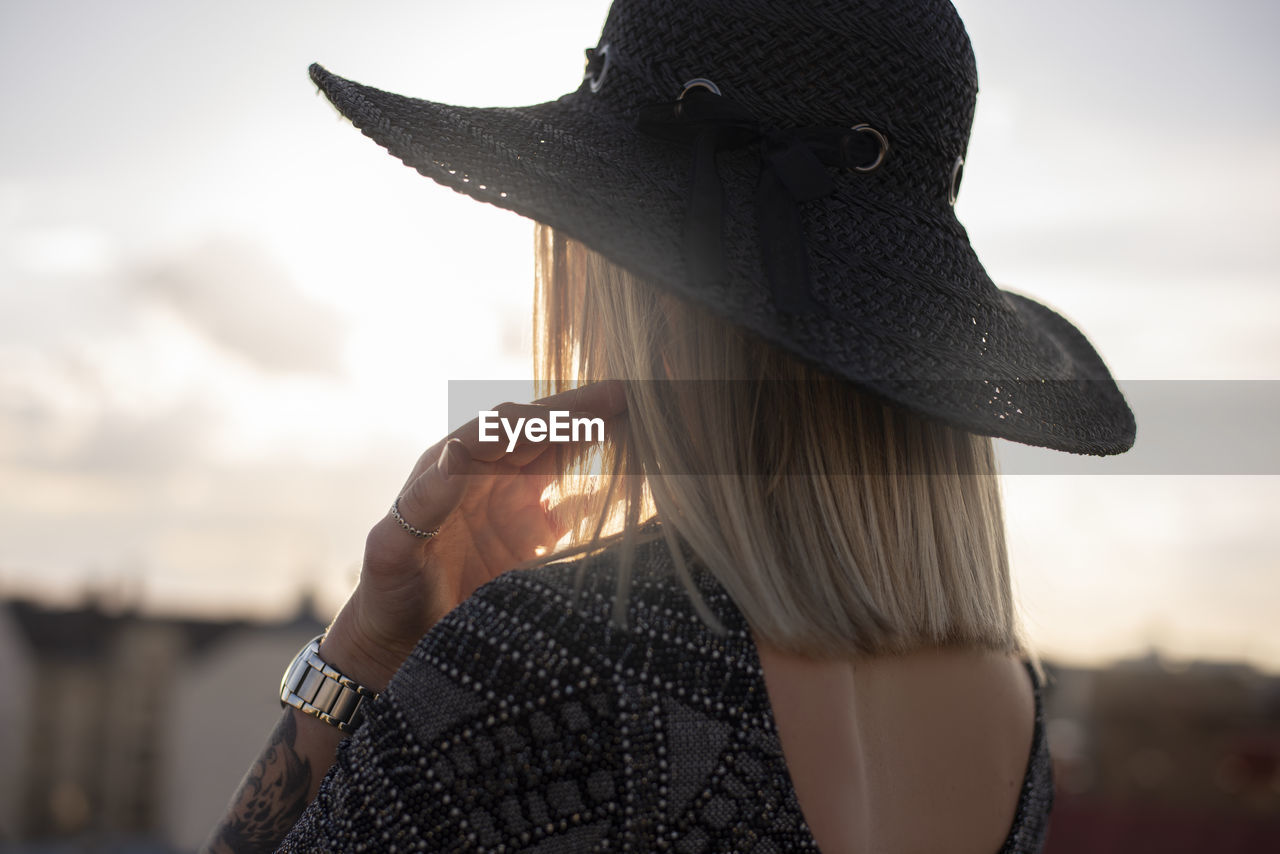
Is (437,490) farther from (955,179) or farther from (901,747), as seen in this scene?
(955,179)

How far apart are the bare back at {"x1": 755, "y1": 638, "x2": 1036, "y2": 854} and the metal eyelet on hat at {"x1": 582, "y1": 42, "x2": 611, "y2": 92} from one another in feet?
3.30

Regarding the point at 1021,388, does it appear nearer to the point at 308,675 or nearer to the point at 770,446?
the point at 770,446

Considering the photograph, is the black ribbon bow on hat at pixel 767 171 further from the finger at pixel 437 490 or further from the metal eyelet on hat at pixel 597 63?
the finger at pixel 437 490

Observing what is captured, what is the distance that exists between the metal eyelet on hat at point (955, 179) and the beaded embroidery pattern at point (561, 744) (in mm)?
983

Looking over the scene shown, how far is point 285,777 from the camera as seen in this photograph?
1.55 metres

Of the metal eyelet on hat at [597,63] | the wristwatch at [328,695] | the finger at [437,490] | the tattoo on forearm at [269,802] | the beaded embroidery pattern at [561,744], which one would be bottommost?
the tattoo on forearm at [269,802]

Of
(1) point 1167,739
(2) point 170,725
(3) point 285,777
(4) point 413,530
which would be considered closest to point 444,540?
(4) point 413,530

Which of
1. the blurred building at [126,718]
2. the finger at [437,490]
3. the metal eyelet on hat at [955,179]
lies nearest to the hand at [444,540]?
the finger at [437,490]

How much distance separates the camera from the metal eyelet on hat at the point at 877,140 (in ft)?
4.83

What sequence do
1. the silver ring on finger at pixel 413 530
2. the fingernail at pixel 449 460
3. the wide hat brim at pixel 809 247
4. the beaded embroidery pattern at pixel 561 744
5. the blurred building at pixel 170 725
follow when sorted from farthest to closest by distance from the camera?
the blurred building at pixel 170 725, the silver ring on finger at pixel 413 530, the fingernail at pixel 449 460, the wide hat brim at pixel 809 247, the beaded embroidery pattern at pixel 561 744

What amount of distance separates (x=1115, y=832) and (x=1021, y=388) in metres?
18.8

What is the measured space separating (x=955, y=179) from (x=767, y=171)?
1.56 feet

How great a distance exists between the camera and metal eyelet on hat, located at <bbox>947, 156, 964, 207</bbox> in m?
1.64

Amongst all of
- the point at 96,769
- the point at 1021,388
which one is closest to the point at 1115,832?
the point at 1021,388
